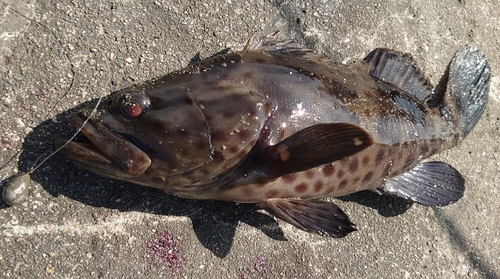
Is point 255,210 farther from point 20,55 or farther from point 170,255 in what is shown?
point 20,55

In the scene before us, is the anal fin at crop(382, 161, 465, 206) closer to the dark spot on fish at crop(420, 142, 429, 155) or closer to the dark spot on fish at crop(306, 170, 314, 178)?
the dark spot on fish at crop(420, 142, 429, 155)

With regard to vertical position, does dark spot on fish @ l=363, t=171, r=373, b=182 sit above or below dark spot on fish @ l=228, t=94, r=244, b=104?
below

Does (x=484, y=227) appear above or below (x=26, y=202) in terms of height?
below

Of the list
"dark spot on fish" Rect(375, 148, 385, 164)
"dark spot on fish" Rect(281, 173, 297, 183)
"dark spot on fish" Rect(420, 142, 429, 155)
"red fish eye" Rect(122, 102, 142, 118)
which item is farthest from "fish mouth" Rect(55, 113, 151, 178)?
"dark spot on fish" Rect(420, 142, 429, 155)

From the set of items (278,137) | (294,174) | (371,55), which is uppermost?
(371,55)

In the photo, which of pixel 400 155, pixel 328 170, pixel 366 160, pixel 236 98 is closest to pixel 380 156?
pixel 366 160

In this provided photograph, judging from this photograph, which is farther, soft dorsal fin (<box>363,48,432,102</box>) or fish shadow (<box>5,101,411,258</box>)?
soft dorsal fin (<box>363,48,432,102</box>)

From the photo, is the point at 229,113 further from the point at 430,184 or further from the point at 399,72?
the point at 430,184

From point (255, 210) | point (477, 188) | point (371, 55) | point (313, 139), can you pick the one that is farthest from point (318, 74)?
point (477, 188)
